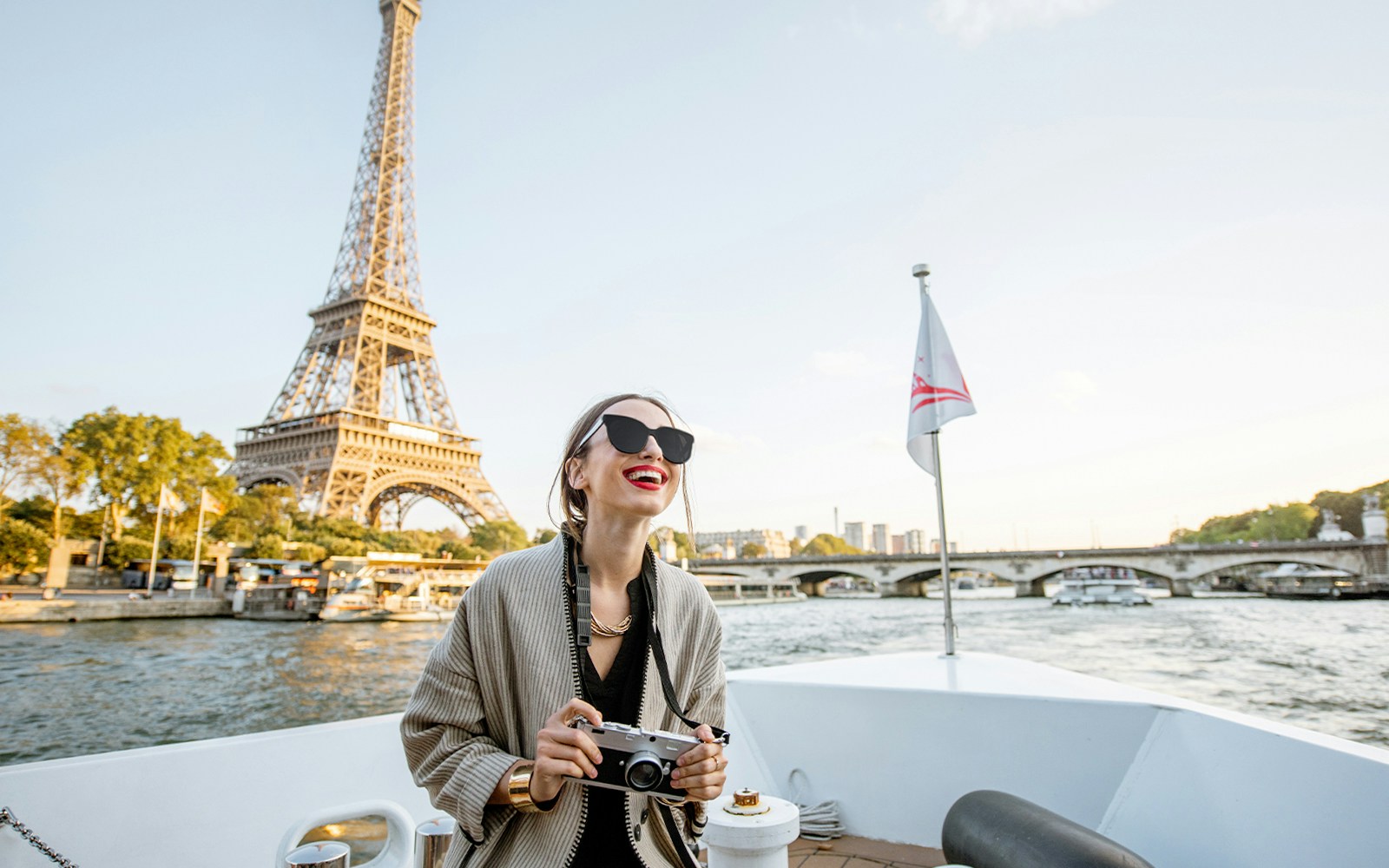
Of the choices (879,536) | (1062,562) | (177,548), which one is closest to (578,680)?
(177,548)

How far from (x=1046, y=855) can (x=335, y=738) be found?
1.94m

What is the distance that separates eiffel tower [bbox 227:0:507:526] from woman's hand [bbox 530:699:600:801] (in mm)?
34950

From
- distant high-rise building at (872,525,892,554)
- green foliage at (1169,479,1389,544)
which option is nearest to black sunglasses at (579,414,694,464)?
green foliage at (1169,479,1389,544)

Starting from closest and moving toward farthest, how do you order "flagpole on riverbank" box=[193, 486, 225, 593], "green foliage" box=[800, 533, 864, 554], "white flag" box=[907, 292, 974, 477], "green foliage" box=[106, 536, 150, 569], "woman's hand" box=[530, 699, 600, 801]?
"woman's hand" box=[530, 699, 600, 801], "white flag" box=[907, 292, 974, 477], "flagpole on riverbank" box=[193, 486, 225, 593], "green foliage" box=[106, 536, 150, 569], "green foliage" box=[800, 533, 864, 554]

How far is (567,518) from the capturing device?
1.29 m

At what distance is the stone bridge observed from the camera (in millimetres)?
39375

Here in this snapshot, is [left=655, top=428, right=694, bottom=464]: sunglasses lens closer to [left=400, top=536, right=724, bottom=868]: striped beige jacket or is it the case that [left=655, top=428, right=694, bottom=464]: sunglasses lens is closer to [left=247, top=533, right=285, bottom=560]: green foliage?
[left=400, top=536, right=724, bottom=868]: striped beige jacket

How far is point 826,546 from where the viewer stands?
92.1 m

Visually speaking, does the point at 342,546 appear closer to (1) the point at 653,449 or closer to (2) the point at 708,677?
(2) the point at 708,677

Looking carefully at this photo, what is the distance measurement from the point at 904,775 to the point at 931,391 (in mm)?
1815

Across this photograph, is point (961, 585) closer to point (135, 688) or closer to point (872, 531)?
point (872, 531)

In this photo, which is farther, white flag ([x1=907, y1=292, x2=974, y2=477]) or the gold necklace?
white flag ([x1=907, y1=292, x2=974, y2=477])

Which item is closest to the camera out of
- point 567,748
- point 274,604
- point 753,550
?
point 567,748

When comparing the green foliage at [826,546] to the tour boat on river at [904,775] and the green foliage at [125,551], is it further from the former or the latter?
the tour boat on river at [904,775]
